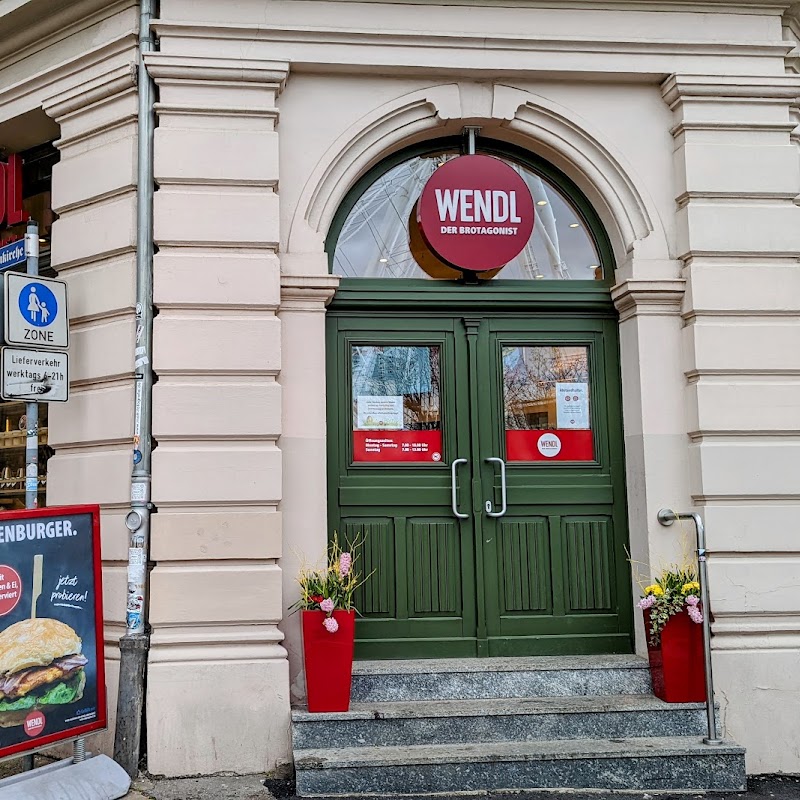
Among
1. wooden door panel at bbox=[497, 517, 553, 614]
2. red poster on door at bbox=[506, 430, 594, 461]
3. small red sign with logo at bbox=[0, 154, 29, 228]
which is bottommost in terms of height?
wooden door panel at bbox=[497, 517, 553, 614]

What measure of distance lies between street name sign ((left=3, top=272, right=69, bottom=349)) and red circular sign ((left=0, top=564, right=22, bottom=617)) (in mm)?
1470

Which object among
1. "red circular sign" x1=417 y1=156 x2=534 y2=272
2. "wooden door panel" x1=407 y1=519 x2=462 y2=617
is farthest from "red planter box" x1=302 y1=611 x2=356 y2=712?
"red circular sign" x1=417 y1=156 x2=534 y2=272

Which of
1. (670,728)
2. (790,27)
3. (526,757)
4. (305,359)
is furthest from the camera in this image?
A: (790,27)

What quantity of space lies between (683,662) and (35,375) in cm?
452

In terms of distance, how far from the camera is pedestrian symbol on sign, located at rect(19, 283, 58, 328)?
550cm

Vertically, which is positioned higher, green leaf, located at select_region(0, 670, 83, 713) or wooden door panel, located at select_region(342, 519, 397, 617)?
wooden door panel, located at select_region(342, 519, 397, 617)

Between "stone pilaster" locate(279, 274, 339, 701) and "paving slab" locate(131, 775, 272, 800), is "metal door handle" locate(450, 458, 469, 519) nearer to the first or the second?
"stone pilaster" locate(279, 274, 339, 701)

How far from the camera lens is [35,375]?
5504mm

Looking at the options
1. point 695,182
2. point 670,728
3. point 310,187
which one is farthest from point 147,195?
point 670,728

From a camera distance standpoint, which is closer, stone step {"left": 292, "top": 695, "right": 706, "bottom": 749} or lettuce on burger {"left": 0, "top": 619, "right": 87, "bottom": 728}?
lettuce on burger {"left": 0, "top": 619, "right": 87, "bottom": 728}

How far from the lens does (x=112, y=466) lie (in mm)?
5793

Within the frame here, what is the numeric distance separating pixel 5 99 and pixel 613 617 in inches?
239

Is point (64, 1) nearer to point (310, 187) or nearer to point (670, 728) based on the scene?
point (310, 187)

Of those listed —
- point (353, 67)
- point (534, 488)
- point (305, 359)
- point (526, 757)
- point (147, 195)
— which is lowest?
point (526, 757)
